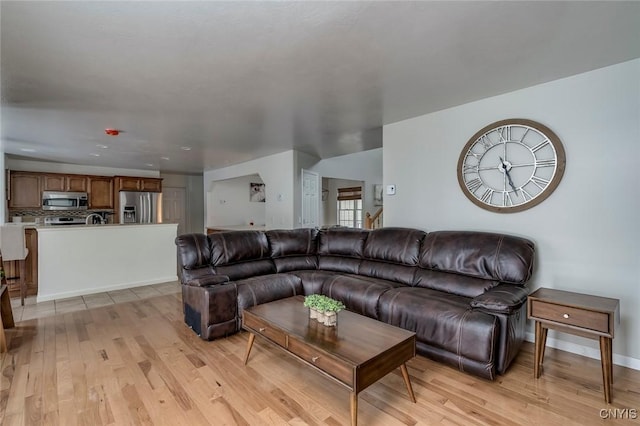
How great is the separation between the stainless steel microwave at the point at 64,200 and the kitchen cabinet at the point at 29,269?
243 cm

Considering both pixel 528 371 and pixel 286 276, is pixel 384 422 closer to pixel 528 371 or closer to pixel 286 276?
pixel 528 371

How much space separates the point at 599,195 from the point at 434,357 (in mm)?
1963

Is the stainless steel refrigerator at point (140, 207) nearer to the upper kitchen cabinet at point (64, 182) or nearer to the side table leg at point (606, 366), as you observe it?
the upper kitchen cabinet at point (64, 182)

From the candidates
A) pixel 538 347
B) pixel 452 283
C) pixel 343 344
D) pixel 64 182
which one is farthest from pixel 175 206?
pixel 538 347

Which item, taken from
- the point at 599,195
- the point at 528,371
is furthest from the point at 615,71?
the point at 528,371

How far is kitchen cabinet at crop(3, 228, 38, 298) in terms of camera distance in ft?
14.6

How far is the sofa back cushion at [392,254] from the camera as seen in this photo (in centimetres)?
321

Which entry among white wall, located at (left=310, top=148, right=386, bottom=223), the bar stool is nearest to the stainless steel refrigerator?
the bar stool

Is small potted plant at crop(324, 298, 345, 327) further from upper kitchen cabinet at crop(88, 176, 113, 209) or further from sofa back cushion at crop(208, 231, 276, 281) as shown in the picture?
upper kitchen cabinet at crop(88, 176, 113, 209)

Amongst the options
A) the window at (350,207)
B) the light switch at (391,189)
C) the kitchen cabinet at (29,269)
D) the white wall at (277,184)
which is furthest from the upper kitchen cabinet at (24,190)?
the window at (350,207)

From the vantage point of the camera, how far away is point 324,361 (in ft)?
5.72

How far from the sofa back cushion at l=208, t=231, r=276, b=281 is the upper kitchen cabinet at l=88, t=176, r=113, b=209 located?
533 cm

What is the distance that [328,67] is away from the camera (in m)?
2.39

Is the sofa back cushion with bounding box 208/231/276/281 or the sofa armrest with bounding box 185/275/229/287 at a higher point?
the sofa back cushion with bounding box 208/231/276/281
